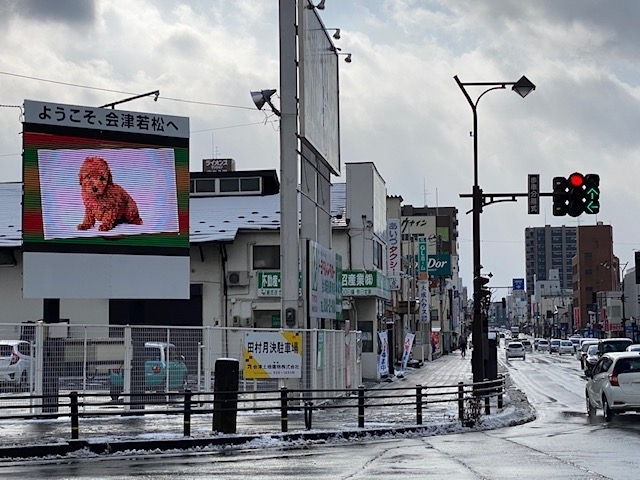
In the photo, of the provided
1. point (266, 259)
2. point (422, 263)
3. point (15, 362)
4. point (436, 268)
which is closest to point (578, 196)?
point (15, 362)

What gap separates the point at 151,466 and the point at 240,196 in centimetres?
3868

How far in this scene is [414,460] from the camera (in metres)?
16.9

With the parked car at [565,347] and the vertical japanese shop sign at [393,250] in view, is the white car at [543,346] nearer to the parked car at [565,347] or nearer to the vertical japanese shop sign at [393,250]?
the parked car at [565,347]

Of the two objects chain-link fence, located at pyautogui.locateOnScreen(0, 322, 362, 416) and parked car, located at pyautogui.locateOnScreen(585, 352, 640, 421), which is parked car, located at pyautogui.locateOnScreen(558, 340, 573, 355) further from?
parked car, located at pyautogui.locateOnScreen(585, 352, 640, 421)

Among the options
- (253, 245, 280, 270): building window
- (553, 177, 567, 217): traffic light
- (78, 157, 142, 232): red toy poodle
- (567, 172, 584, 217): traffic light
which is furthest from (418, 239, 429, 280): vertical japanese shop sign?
(78, 157, 142, 232): red toy poodle

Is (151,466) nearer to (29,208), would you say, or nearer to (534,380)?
(29,208)

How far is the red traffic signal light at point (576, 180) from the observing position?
25.9m

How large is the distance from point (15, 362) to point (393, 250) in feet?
133

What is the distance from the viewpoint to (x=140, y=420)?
25.0 metres

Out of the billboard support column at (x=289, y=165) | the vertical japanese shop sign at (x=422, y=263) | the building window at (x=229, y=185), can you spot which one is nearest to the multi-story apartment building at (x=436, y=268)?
the vertical japanese shop sign at (x=422, y=263)

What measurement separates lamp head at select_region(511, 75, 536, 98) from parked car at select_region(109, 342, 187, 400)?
482 inches

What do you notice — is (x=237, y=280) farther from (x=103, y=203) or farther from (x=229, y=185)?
(x=103, y=203)

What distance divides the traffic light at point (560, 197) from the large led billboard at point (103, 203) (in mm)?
9457

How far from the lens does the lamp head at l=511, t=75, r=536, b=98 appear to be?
3036 cm
